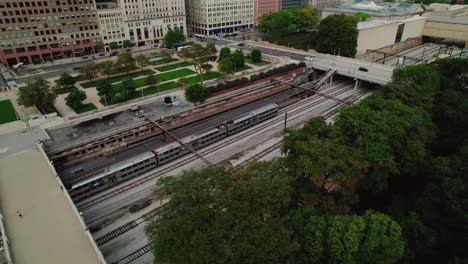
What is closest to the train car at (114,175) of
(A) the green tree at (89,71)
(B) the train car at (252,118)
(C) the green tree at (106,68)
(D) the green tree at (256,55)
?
(B) the train car at (252,118)

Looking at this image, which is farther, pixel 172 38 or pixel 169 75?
pixel 172 38

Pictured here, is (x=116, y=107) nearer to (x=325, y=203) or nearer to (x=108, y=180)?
(x=108, y=180)

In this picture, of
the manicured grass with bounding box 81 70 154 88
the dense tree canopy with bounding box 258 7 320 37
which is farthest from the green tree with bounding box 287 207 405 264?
the dense tree canopy with bounding box 258 7 320 37

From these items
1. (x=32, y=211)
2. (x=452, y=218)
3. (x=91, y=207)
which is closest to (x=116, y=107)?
(x=91, y=207)

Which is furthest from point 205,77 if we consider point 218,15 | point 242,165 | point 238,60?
point 218,15

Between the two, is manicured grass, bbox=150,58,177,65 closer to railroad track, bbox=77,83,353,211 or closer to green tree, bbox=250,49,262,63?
green tree, bbox=250,49,262,63

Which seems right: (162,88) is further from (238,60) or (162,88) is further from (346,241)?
(346,241)
